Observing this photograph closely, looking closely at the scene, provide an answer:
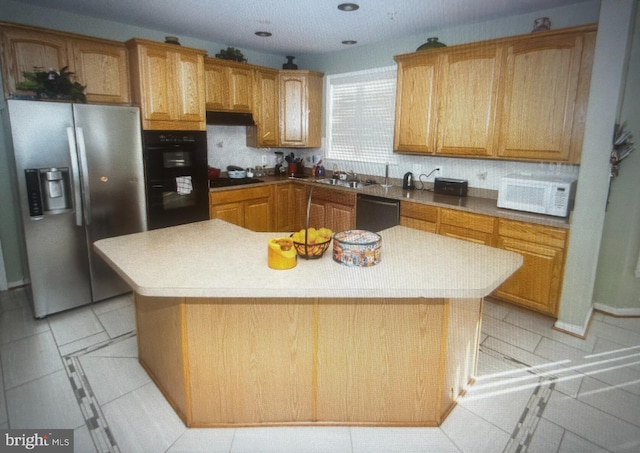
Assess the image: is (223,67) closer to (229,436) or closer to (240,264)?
(240,264)

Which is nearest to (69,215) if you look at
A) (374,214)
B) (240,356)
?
(240,356)

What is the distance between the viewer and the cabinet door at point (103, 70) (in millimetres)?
3447

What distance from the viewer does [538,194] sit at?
3.15m

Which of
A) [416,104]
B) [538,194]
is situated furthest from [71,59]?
[538,194]

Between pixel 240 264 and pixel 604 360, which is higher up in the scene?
pixel 240 264

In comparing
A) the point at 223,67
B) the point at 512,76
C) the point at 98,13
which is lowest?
the point at 512,76

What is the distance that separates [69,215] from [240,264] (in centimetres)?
211

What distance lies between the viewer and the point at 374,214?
13.6ft

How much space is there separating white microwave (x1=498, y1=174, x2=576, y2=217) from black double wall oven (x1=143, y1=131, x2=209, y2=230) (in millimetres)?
2970

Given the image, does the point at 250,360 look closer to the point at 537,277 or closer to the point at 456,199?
the point at 537,277

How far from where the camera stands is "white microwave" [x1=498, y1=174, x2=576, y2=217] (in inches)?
119

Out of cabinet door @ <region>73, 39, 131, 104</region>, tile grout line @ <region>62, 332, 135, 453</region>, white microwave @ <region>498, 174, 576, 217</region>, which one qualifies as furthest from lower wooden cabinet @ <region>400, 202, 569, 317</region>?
cabinet door @ <region>73, 39, 131, 104</region>

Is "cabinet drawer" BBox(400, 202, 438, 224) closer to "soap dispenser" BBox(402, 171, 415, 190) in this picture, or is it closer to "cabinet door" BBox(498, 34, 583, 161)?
"soap dispenser" BBox(402, 171, 415, 190)

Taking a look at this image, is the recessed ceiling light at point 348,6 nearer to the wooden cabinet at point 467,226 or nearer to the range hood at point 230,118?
the range hood at point 230,118
